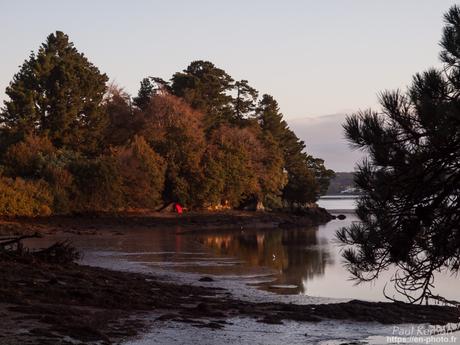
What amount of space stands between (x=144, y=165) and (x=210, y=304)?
3723 cm

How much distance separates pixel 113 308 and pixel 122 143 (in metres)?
47.6

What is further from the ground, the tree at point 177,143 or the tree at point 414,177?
the tree at point 177,143

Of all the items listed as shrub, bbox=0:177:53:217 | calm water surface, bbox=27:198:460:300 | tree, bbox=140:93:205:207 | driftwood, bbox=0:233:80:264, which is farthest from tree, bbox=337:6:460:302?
tree, bbox=140:93:205:207

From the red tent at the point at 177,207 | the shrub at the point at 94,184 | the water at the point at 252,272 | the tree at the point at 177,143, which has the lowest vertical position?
the water at the point at 252,272

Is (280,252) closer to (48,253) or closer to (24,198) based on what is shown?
(48,253)

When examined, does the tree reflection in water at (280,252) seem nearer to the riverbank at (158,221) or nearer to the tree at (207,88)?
the riverbank at (158,221)

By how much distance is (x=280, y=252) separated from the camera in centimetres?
3275

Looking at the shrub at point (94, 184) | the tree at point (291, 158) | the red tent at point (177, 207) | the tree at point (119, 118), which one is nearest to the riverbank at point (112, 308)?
the shrub at point (94, 184)


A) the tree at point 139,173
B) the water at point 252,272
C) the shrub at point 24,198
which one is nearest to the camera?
the water at point 252,272

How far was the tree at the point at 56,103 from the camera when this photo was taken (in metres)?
54.6

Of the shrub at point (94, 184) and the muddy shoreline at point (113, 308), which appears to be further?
the shrub at point (94, 184)

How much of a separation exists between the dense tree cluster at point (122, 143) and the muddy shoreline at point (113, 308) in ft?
95.5

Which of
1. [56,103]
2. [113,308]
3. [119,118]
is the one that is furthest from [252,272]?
[119,118]

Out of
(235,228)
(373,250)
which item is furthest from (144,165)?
(373,250)
